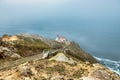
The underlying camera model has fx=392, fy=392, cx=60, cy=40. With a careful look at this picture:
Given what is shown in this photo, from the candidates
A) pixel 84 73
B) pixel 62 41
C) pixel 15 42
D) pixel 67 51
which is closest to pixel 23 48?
pixel 15 42

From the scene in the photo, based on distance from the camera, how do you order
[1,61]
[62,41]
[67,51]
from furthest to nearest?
[62,41] < [67,51] < [1,61]

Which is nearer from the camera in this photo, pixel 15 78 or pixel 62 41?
pixel 15 78

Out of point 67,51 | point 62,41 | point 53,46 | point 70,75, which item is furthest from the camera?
point 62,41

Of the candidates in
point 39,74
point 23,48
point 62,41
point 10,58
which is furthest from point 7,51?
point 62,41

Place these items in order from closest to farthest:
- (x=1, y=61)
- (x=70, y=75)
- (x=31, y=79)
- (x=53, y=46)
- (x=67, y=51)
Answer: (x=31, y=79)
(x=70, y=75)
(x=1, y=61)
(x=67, y=51)
(x=53, y=46)

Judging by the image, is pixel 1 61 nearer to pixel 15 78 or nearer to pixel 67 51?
pixel 67 51

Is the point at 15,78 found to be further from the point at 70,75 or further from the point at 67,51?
the point at 67,51

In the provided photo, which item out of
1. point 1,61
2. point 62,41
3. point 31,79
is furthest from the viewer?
point 62,41

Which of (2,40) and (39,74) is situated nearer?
(39,74)

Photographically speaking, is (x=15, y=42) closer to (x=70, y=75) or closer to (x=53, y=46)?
(x=53, y=46)
